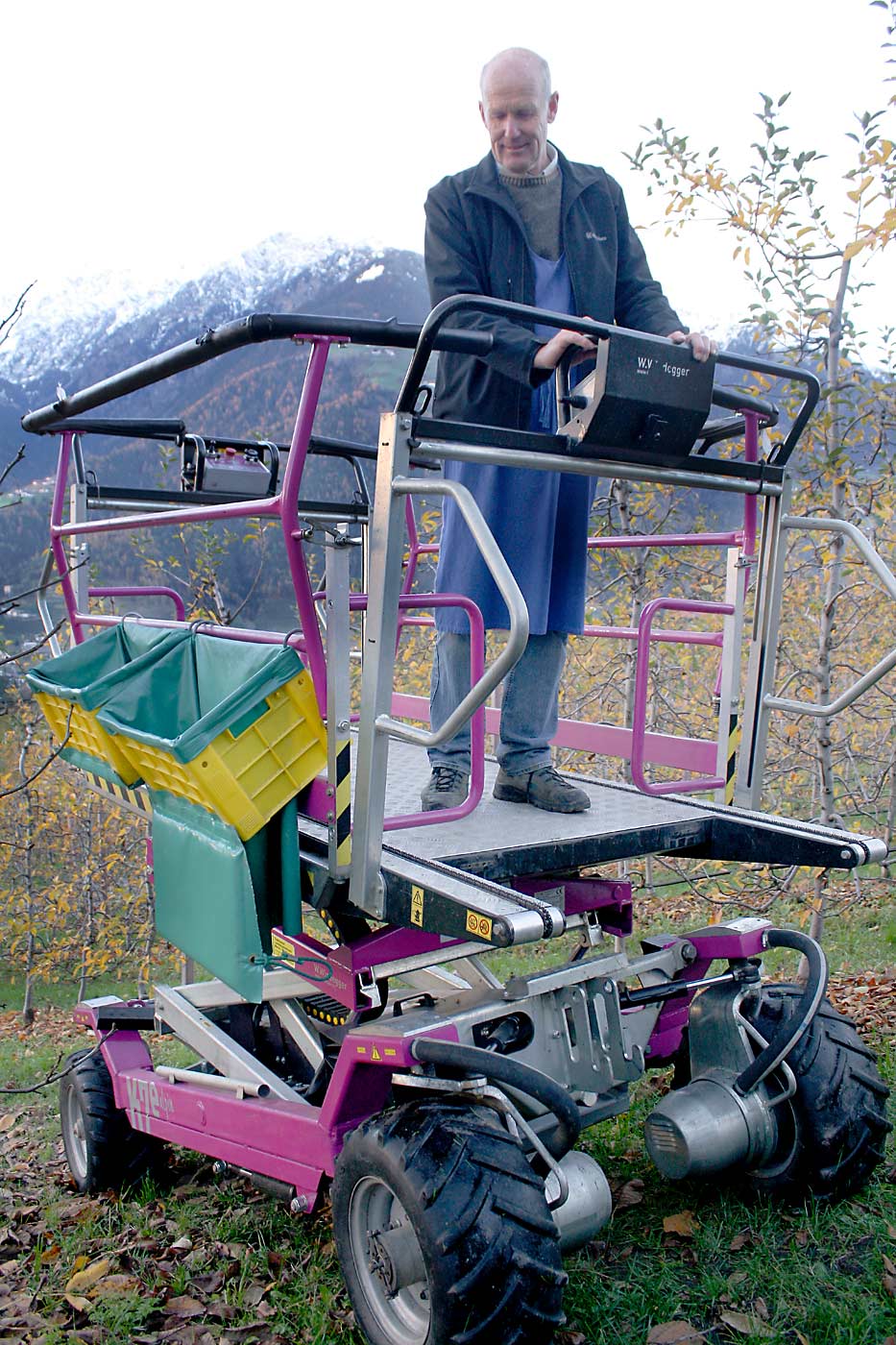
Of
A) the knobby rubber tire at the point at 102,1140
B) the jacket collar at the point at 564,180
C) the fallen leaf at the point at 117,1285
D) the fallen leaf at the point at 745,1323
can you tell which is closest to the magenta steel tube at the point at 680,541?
the jacket collar at the point at 564,180

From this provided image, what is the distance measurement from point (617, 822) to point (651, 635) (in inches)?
26.9

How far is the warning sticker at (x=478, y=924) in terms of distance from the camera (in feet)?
7.66

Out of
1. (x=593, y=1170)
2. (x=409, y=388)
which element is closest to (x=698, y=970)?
(x=593, y=1170)

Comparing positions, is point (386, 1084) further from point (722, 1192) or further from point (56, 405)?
point (56, 405)

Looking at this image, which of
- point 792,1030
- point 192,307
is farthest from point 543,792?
point 192,307

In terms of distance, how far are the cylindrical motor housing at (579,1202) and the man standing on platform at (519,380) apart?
1.02 meters

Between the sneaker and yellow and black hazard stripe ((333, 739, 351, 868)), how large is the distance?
1.59ft

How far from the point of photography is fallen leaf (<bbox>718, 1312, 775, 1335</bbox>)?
264 centimetres

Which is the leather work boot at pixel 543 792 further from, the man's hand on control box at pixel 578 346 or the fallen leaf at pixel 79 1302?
the fallen leaf at pixel 79 1302

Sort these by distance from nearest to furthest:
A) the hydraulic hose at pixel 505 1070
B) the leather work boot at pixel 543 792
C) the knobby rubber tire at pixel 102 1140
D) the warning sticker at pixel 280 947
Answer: the hydraulic hose at pixel 505 1070 < the warning sticker at pixel 280 947 < the leather work boot at pixel 543 792 < the knobby rubber tire at pixel 102 1140

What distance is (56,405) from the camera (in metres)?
3.95

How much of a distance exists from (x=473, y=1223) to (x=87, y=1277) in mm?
1551

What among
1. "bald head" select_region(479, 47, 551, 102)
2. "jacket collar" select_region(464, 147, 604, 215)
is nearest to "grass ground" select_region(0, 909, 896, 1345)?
"jacket collar" select_region(464, 147, 604, 215)

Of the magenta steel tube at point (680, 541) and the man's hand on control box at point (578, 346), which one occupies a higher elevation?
the man's hand on control box at point (578, 346)
